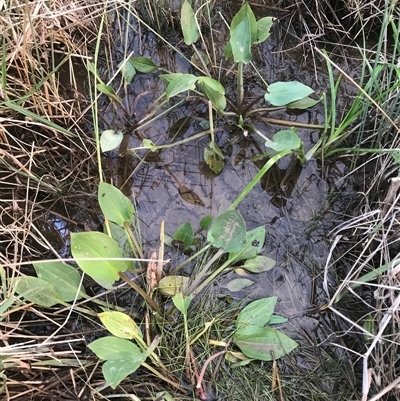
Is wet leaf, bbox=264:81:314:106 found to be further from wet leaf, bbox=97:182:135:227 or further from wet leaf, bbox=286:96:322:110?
wet leaf, bbox=97:182:135:227

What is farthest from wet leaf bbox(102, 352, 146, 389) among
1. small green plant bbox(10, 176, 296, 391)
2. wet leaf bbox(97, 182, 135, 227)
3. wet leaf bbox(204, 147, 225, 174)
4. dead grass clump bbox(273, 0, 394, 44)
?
dead grass clump bbox(273, 0, 394, 44)

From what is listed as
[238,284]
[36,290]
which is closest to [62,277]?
[36,290]

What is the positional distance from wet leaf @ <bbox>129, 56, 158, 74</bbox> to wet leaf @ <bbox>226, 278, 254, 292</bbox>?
62 cm

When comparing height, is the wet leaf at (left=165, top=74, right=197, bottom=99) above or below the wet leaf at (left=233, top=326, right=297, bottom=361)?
above

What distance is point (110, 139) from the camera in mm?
1109

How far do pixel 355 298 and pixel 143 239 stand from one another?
1.70ft

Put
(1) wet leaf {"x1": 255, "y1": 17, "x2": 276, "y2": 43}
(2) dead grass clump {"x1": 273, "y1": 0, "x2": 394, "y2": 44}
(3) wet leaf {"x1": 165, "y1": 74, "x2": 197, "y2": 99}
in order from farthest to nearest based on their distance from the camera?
(2) dead grass clump {"x1": 273, "y1": 0, "x2": 394, "y2": 44} → (1) wet leaf {"x1": 255, "y1": 17, "x2": 276, "y2": 43} → (3) wet leaf {"x1": 165, "y1": 74, "x2": 197, "y2": 99}

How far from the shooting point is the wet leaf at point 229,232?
0.91 metres

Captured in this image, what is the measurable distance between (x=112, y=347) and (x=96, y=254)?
183mm

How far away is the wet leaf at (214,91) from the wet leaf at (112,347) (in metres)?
0.59

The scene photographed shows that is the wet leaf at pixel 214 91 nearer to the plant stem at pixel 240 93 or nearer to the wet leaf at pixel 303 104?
the plant stem at pixel 240 93

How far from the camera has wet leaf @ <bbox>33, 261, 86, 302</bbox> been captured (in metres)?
0.92

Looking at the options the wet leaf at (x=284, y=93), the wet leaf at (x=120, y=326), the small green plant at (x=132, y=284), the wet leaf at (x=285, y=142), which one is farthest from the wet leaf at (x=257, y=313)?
the wet leaf at (x=284, y=93)

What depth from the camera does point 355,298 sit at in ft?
3.34
